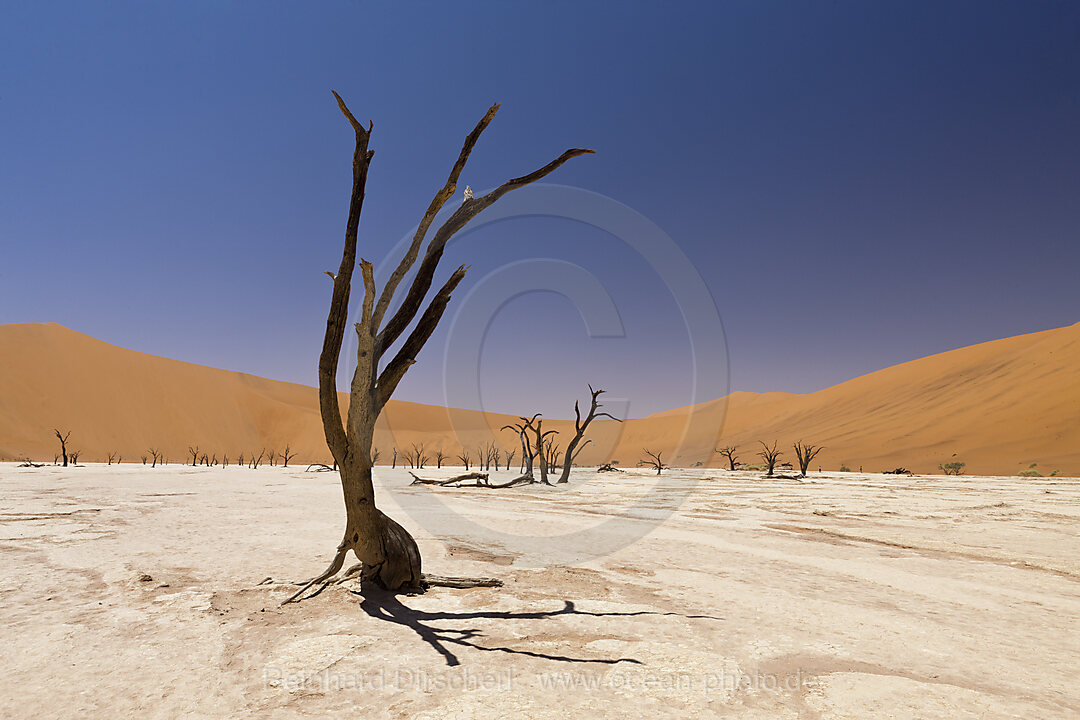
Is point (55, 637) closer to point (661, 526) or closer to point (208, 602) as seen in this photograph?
point (208, 602)

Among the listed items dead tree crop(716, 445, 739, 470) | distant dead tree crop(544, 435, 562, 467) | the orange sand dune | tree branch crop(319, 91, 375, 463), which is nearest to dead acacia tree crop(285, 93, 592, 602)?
tree branch crop(319, 91, 375, 463)

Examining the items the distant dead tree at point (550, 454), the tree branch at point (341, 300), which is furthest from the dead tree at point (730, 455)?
the tree branch at point (341, 300)

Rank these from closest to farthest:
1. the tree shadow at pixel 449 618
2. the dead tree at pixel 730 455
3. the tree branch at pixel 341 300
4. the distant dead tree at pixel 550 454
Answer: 1. the tree shadow at pixel 449 618
2. the tree branch at pixel 341 300
3. the distant dead tree at pixel 550 454
4. the dead tree at pixel 730 455

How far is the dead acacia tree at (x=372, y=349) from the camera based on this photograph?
5.09 meters

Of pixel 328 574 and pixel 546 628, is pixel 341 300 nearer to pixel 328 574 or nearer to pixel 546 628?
pixel 328 574

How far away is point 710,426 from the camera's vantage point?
3696 inches

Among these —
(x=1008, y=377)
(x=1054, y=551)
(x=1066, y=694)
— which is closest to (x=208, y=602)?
(x=1066, y=694)

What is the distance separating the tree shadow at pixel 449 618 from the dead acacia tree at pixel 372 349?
346mm

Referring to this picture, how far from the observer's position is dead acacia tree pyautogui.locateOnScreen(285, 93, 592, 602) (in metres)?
5.09

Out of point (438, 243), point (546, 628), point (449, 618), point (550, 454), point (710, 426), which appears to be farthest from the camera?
point (710, 426)

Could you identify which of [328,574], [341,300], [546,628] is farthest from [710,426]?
[341,300]

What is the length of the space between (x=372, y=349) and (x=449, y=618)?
258 centimetres

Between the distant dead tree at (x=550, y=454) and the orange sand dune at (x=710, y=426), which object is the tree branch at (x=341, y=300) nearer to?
the distant dead tree at (x=550, y=454)

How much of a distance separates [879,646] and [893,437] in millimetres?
56616
